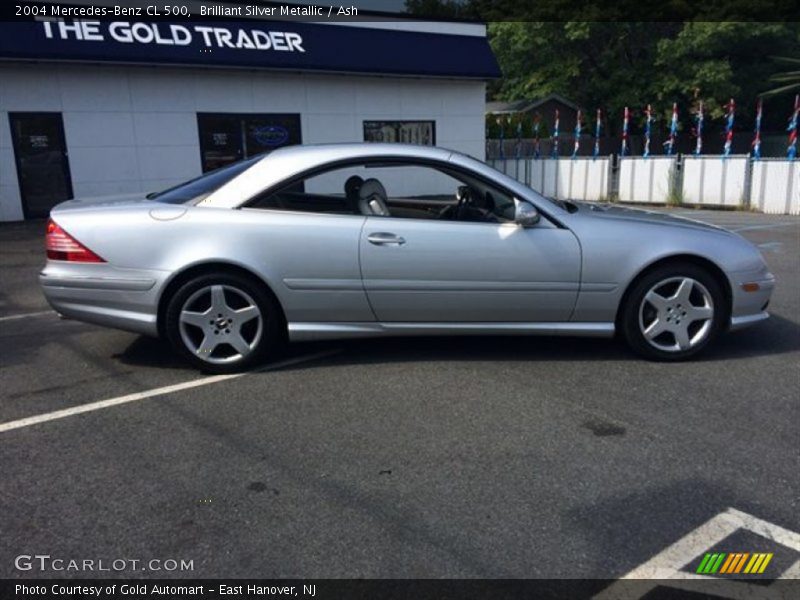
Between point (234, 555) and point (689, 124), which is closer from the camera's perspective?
point (234, 555)

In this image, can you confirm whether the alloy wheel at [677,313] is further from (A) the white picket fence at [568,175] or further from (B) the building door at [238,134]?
(A) the white picket fence at [568,175]

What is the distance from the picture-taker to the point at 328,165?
450 cm

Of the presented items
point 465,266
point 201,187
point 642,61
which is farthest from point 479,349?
point 642,61

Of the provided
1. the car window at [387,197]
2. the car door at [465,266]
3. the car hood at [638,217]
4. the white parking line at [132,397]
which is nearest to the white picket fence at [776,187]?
the car hood at [638,217]

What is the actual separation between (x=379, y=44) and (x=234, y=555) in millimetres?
15175

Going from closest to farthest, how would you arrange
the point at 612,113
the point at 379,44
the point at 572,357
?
the point at 572,357
the point at 379,44
the point at 612,113

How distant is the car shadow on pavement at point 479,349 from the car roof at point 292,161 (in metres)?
1.17

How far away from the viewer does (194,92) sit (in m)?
14.5

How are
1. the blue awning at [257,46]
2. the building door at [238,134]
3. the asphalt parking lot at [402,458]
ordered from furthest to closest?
the building door at [238,134] < the blue awning at [257,46] < the asphalt parking lot at [402,458]

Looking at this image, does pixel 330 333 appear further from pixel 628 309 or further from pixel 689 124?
pixel 689 124

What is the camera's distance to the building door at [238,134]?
14.9 meters

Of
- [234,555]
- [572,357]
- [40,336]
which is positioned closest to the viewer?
[234,555]

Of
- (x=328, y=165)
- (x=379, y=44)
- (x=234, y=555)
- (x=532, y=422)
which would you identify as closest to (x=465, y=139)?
(x=379, y=44)

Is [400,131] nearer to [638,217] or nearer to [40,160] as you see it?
[40,160]
